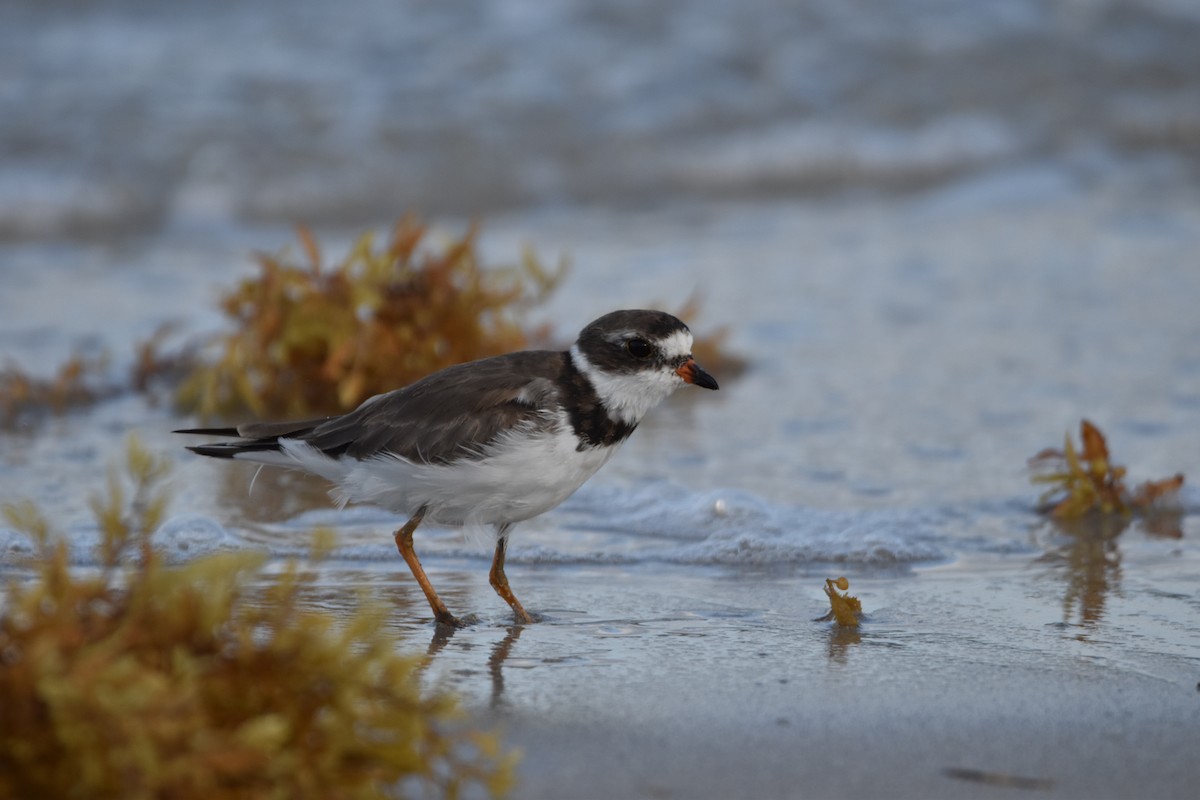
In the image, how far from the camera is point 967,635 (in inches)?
171

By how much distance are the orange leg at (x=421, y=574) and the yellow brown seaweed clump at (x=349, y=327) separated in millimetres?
2054

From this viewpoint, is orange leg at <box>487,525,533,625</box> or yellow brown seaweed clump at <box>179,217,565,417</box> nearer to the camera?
orange leg at <box>487,525,533,625</box>

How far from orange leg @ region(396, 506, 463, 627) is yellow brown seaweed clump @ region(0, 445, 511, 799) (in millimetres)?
1440

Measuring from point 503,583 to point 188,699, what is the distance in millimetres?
2093

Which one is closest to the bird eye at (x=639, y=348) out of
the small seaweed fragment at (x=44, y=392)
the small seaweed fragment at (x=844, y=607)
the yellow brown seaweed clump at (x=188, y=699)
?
the small seaweed fragment at (x=844, y=607)

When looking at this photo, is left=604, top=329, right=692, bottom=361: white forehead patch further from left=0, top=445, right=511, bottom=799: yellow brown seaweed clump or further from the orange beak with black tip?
left=0, top=445, right=511, bottom=799: yellow brown seaweed clump

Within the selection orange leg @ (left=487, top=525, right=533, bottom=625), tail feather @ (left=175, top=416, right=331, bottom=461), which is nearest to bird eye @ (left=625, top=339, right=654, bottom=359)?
orange leg @ (left=487, top=525, right=533, bottom=625)

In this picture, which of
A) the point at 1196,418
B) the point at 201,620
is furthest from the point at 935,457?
the point at 201,620

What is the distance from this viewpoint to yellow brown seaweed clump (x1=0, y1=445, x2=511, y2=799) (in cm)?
254

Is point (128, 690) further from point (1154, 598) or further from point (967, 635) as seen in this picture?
point (1154, 598)

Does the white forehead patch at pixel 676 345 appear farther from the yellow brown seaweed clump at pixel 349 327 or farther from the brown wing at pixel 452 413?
the yellow brown seaweed clump at pixel 349 327

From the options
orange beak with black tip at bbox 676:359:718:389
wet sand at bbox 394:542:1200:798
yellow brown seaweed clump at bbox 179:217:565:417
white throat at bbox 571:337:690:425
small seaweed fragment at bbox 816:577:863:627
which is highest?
yellow brown seaweed clump at bbox 179:217:565:417

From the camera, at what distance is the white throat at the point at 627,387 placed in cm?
464

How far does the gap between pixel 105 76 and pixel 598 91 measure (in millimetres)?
4286
